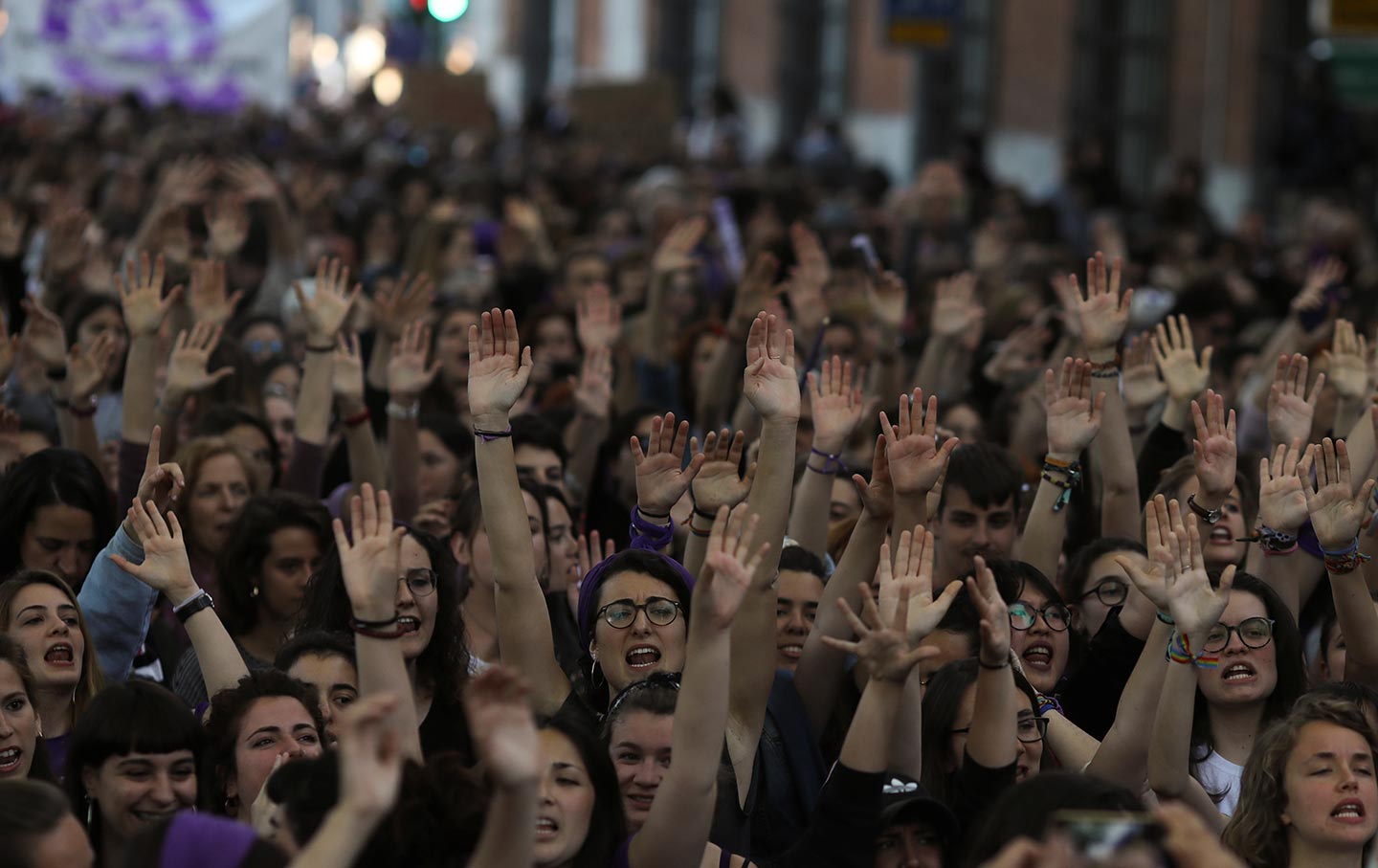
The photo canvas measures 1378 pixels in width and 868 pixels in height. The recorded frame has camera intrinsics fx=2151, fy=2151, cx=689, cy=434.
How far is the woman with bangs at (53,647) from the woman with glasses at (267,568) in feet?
2.64

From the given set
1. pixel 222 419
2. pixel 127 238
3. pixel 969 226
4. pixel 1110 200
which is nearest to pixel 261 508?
pixel 222 419

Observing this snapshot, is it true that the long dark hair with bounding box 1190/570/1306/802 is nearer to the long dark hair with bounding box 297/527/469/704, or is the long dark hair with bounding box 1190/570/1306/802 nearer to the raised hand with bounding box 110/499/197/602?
the long dark hair with bounding box 297/527/469/704

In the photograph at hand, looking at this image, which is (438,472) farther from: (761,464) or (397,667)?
(397,667)

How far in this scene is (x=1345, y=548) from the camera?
518 centimetres

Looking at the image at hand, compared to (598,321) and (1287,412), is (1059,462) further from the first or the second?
(598,321)

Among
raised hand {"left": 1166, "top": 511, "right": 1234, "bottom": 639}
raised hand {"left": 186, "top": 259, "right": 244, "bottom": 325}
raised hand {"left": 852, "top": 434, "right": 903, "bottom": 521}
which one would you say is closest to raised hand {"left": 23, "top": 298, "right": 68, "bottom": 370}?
raised hand {"left": 186, "top": 259, "right": 244, "bottom": 325}

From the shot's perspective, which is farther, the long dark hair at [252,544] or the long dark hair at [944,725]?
the long dark hair at [252,544]

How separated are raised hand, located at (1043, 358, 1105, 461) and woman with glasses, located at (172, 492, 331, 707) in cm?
Result: 199

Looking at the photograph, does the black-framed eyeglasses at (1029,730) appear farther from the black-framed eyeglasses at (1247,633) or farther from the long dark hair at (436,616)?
the long dark hair at (436,616)

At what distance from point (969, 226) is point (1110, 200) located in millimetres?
2014

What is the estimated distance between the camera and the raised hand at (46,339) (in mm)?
6941

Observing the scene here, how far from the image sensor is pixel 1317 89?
19031 mm

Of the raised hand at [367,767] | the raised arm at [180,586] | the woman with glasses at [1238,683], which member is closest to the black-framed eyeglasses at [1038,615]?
the woman with glasses at [1238,683]

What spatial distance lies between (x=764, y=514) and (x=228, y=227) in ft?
16.9
